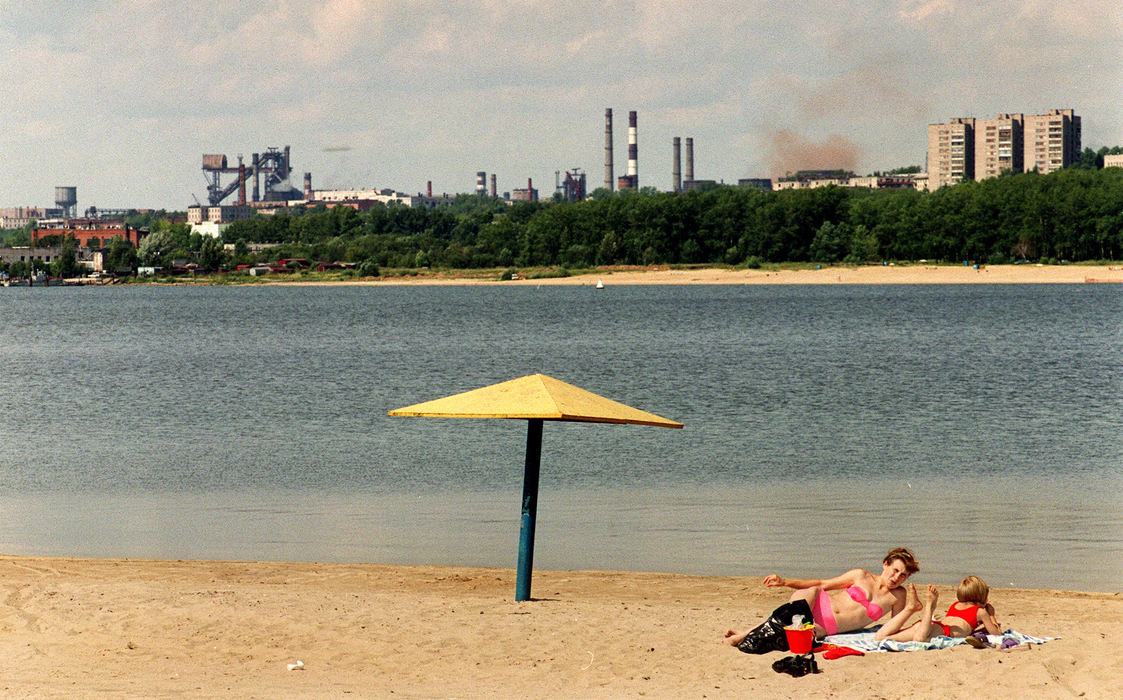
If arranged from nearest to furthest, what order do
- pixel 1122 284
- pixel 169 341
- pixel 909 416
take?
pixel 909 416 < pixel 169 341 < pixel 1122 284

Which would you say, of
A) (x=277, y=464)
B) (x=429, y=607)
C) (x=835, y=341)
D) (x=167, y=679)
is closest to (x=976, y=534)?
(x=429, y=607)

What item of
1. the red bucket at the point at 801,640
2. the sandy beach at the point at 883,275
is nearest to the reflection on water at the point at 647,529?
the red bucket at the point at 801,640

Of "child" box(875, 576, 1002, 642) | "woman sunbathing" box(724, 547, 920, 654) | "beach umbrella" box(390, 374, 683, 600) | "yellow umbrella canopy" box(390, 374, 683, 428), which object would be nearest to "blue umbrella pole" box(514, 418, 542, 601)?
"beach umbrella" box(390, 374, 683, 600)

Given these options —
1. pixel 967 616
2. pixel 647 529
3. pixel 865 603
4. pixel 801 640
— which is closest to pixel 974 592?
pixel 967 616

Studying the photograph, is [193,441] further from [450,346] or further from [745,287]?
[745,287]

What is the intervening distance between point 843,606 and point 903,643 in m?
0.69

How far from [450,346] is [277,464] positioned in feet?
165

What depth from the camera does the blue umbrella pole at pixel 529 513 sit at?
1534 centimetres

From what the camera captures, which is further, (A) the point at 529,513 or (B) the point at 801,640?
(A) the point at 529,513

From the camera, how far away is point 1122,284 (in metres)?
154

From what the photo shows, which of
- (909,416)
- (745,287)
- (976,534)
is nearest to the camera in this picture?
(976,534)

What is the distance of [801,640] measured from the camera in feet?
41.2

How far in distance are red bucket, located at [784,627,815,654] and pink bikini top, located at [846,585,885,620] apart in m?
0.76

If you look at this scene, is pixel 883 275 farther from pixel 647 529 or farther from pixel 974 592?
pixel 974 592
